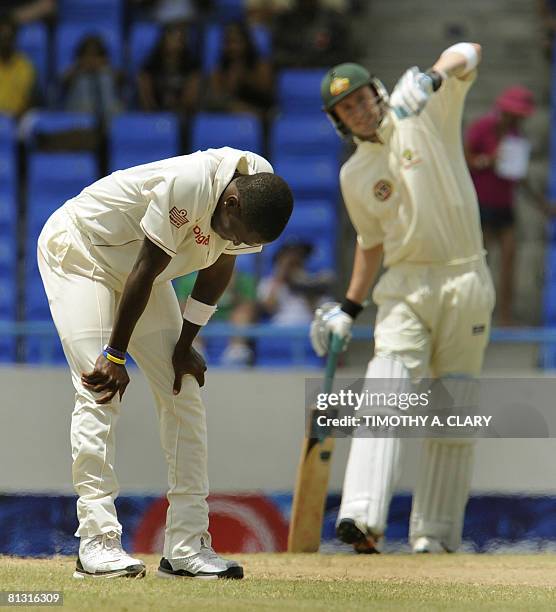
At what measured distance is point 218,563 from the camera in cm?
512

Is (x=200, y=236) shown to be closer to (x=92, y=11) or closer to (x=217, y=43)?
(x=217, y=43)

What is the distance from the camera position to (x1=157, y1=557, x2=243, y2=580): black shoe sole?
5.08 m

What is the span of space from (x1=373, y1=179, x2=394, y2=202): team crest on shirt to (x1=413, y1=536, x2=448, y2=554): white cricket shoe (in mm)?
1686

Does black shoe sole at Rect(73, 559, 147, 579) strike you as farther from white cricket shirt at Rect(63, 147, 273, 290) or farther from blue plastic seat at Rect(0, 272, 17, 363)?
blue plastic seat at Rect(0, 272, 17, 363)

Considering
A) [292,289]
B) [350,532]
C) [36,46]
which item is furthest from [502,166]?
[350,532]

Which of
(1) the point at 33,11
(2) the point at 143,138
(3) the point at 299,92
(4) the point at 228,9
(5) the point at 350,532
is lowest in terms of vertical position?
(5) the point at 350,532

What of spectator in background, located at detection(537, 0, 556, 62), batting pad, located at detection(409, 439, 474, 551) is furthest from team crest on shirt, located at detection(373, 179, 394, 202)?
spectator in background, located at detection(537, 0, 556, 62)

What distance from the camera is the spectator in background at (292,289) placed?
10570 millimetres

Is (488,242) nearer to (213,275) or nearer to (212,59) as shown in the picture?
(212,59)

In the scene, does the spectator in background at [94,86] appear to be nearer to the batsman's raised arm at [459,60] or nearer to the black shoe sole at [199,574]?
the batsman's raised arm at [459,60]

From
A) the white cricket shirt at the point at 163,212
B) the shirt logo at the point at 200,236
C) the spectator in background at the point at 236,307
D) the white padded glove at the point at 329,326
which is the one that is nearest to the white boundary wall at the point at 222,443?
the spectator in background at the point at 236,307

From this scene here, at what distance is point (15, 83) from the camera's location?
12.1m

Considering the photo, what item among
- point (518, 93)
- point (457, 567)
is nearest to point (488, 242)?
point (518, 93)

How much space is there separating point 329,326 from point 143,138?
481cm
